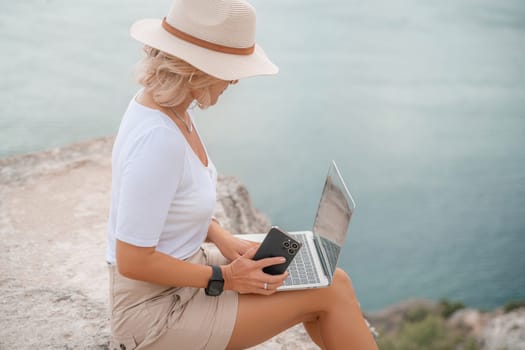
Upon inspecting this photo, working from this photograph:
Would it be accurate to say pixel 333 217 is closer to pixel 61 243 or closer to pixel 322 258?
pixel 322 258

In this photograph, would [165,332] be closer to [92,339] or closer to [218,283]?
[218,283]

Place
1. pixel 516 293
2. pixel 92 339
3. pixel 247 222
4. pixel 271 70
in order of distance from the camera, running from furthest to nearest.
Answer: pixel 516 293, pixel 247 222, pixel 92 339, pixel 271 70

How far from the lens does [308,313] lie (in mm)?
1616

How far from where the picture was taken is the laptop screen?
160 cm

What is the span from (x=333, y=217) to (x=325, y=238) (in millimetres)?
86

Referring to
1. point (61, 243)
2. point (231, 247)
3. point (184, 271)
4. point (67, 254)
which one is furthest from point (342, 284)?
point (61, 243)

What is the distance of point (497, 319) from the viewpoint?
3875mm

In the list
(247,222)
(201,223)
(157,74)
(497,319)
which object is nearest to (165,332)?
(201,223)

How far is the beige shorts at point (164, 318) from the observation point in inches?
58.0

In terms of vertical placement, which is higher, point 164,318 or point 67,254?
point 164,318

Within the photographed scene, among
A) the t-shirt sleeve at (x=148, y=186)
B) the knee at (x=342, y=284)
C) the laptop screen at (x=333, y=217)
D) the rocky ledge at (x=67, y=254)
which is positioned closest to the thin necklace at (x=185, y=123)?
the t-shirt sleeve at (x=148, y=186)

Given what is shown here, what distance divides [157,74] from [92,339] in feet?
3.20

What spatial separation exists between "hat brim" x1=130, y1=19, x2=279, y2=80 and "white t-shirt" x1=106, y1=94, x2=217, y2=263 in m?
0.15

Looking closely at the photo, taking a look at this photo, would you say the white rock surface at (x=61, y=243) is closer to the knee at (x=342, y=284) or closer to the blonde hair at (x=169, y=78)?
the knee at (x=342, y=284)
